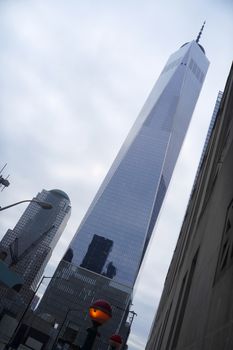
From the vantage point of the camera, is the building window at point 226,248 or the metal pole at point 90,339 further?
the metal pole at point 90,339

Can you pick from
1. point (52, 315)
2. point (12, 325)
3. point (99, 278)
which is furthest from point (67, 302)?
point (12, 325)

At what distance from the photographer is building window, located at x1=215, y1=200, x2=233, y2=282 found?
5.49 metres

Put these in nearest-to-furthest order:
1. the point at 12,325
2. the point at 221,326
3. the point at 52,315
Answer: the point at 221,326 → the point at 12,325 → the point at 52,315

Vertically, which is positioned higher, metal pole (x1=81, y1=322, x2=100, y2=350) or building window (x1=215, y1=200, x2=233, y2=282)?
building window (x1=215, y1=200, x2=233, y2=282)

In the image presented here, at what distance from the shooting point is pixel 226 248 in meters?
5.80

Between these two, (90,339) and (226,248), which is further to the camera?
(90,339)

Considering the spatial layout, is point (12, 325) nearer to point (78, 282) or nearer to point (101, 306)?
point (101, 306)

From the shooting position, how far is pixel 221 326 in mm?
4840

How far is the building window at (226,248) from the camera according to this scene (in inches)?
216

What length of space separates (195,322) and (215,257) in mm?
1466

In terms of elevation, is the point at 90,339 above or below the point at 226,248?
below

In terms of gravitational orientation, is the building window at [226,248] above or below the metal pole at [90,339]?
above

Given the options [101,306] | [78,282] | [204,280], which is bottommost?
[101,306]

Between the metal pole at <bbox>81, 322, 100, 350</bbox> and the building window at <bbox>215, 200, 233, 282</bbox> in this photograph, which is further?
the metal pole at <bbox>81, 322, 100, 350</bbox>
